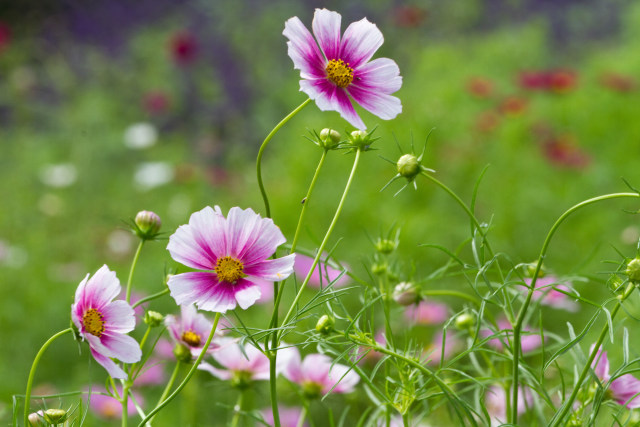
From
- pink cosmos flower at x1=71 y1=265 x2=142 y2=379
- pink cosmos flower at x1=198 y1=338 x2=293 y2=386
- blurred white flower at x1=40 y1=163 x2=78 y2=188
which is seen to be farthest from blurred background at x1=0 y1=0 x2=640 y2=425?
pink cosmos flower at x1=71 y1=265 x2=142 y2=379

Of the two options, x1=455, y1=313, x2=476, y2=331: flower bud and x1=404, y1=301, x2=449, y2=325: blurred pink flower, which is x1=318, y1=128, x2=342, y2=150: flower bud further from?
x1=404, y1=301, x2=449, y2=325: blurred pink flower

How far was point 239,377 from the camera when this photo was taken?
1.85 ft

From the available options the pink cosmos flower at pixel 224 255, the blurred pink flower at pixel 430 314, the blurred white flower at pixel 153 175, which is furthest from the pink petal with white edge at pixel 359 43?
the blurred white flower at pixel 153 175

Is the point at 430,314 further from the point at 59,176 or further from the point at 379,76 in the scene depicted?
the point at 59,176

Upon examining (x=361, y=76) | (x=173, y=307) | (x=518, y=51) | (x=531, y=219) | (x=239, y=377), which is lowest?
(x=239, y=377)

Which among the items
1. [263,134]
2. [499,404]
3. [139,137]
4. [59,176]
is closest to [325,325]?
[499,404]

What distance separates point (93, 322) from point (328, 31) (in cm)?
23

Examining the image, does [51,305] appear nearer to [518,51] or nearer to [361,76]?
[361,76]

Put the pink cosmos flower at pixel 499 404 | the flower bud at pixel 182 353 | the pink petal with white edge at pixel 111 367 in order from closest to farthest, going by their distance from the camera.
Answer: the pink petal with white edge at pixel 111 367 → the flower bud at pixel 182 353 → the pink cosmos flower at pixel 499 404

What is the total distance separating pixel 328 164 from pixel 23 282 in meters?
0.90

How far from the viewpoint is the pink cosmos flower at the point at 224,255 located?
41 cm

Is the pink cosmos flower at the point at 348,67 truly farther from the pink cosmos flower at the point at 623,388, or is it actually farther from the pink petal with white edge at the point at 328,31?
the pink cosmos flower at the point at 623,388

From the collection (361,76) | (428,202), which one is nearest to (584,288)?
(428,202)

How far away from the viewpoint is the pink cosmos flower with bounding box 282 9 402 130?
0.46 metres
